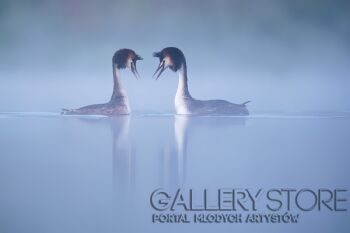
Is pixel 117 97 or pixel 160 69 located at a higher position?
pixel 160 69

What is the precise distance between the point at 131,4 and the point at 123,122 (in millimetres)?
657

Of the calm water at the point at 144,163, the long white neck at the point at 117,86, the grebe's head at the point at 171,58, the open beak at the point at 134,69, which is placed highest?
the grebe's head at the point at 171,58

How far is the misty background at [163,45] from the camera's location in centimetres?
329

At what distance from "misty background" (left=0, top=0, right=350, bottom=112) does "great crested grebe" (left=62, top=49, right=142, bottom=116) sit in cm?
3

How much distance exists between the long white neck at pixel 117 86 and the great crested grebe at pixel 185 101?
0.68 feet

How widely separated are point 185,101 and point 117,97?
0.38 metres

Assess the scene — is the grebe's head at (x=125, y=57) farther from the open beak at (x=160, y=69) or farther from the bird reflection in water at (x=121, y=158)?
the bird reflection in water at (x=121, y=158)

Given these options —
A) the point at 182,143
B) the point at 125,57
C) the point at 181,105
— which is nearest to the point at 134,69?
the point at 125,57

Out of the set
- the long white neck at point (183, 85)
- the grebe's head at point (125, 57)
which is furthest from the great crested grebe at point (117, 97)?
the long white neck at point (183, 85)

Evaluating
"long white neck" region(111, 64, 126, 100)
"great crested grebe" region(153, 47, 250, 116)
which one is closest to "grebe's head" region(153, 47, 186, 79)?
"great crested grebe" region(153, 47, 250, 116)

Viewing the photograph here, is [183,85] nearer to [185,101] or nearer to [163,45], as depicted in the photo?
[185,101]

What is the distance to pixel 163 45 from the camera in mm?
3287

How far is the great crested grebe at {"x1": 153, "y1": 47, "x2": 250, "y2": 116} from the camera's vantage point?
3.28m

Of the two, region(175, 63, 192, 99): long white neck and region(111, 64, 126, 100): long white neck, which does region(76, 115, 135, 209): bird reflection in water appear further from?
region(175, 63, 192, 99): long white neck
